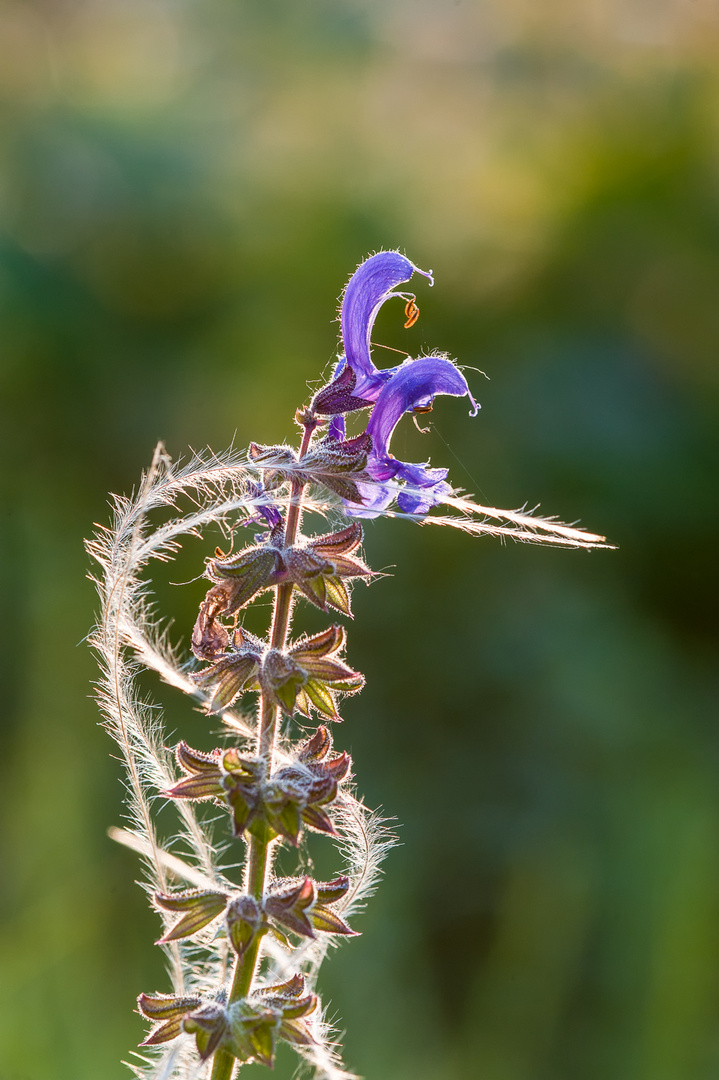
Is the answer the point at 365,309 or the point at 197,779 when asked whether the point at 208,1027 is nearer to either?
the point at 197,779

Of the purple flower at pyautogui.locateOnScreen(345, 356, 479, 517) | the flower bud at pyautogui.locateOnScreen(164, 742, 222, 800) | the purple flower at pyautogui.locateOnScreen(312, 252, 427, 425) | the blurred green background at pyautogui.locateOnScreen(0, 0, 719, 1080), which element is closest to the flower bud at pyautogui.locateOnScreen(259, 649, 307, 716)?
the flower bud at pyautogui.locateOnScreen(164, 742, 222, 800)

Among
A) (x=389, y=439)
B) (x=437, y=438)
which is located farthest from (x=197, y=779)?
(x=437, y=438)

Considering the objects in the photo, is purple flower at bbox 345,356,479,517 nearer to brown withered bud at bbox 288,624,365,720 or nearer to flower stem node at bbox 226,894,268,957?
brown withered bud at bbox 288,624,365,720

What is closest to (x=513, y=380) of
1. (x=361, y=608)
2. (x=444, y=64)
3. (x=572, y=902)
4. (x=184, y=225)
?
(x=361, y=608)

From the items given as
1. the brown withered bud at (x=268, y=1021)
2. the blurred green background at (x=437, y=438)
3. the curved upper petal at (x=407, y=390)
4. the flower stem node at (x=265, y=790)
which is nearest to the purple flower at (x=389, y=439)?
Result: the curved upper petal at (x=407, y=390)

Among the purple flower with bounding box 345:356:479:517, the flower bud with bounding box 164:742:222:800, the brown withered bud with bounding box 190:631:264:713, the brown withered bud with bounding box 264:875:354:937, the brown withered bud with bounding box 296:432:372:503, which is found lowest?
the brown withered bud with bounding box 264:875:354:937

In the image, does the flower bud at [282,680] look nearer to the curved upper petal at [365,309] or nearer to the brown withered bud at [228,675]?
the brown withered bud at [228,675]

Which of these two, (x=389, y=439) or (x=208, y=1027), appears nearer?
(x=208, y=1027)
